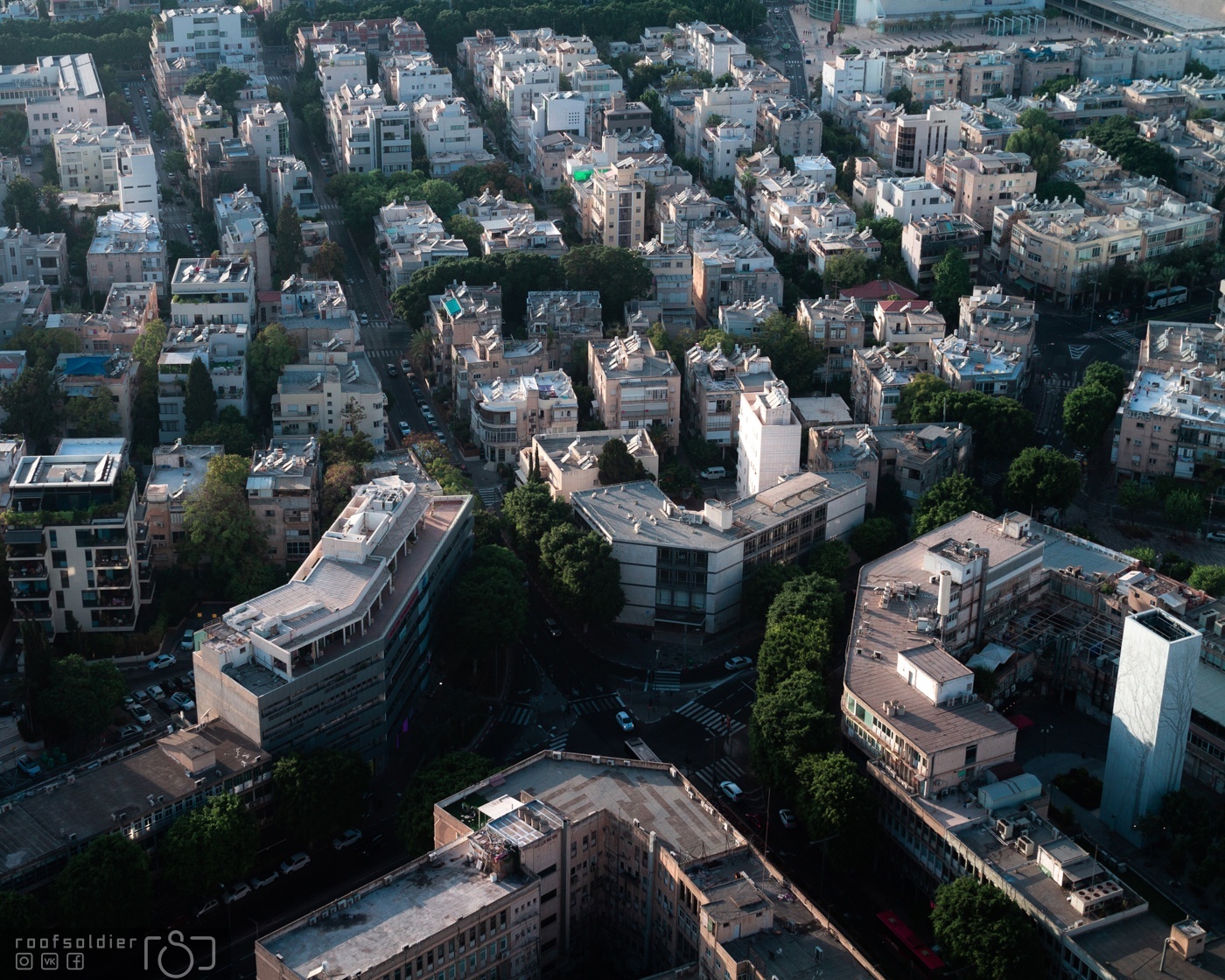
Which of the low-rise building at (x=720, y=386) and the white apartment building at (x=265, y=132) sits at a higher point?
the white apartment building at (x=265, y=132)

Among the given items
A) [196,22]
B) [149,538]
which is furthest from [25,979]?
[196,22]

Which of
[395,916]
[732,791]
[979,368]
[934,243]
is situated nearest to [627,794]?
[732,791]

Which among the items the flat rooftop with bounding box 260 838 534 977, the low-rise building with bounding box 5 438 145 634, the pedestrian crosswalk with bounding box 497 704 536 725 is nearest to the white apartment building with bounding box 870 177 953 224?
the pedestrian crosswalk with bounding box 497 704 536 725

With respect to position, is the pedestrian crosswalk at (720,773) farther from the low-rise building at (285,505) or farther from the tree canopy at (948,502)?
the low-rise building at (285,505)

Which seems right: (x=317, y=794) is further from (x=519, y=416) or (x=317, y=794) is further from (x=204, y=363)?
(x=204, y=363)

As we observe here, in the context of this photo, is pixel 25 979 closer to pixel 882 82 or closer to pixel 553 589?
pixel 553 589

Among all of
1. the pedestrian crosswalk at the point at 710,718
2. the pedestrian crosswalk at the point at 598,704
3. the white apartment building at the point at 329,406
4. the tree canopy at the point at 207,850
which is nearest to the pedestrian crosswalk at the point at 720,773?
the pedestrian crosswalk at the point at 710,718

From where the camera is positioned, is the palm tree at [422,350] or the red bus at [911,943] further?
the palm tree at [422,350]
